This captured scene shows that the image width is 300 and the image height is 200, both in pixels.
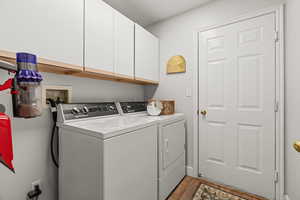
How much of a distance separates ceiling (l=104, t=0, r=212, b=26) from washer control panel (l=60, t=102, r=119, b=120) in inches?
56.6

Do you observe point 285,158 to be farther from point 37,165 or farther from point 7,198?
point 7,198

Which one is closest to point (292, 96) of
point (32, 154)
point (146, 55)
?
point (146, 55)

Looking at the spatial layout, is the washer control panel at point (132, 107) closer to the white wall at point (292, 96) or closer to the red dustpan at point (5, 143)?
the red dustpan at point (5, 143)

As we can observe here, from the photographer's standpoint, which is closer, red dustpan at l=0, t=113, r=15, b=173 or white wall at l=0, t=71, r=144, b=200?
red dustpan at l=0, t=113, r=15, b=173

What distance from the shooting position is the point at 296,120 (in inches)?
49.4

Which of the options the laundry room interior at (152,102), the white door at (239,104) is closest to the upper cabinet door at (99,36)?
the laundry room interior at (152,102)

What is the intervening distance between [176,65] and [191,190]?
70.2 inches

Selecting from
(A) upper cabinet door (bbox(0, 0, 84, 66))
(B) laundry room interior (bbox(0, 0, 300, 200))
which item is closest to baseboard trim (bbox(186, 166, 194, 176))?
(B) laundry room interior (bbox(0, 0, 300, 200))

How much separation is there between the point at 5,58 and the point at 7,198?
1052 mm

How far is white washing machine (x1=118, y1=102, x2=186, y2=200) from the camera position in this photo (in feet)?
4.81

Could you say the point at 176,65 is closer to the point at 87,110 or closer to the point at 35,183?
the point at 87,110

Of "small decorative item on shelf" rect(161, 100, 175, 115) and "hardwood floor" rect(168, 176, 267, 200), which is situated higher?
"small decorative item on shelf" rect(161, 100, 175, 115)

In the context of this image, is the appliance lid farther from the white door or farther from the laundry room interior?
the white door

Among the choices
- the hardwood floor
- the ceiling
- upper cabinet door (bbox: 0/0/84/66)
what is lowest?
the hardwood floor
